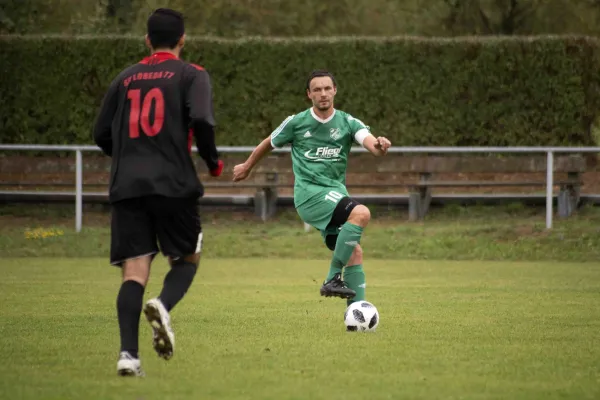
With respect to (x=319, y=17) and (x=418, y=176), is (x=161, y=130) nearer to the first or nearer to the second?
(x=418, y=176)

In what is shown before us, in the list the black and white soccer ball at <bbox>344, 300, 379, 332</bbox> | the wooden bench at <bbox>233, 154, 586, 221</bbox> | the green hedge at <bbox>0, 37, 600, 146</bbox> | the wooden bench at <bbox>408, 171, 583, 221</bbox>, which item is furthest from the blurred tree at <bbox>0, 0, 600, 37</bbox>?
the black and white soccer ball at <bbox>344, 300, 379, 332</bbox>

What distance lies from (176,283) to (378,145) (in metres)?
2.48

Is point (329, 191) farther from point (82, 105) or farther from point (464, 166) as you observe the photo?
point (82, 105)

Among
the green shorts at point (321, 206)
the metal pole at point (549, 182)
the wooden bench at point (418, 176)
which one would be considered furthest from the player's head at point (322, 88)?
the wooden bench at point (418, 176)

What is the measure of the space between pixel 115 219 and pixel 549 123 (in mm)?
16508

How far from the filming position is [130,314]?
6.56 meters

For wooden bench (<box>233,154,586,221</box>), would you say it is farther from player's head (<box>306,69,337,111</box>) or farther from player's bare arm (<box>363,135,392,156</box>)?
player's bare arm (<box>363,135,392,156</box>)

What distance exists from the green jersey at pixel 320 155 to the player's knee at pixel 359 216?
0.22m

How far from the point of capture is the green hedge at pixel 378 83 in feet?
72.6

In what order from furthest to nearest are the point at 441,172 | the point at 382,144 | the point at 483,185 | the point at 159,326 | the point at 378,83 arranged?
the point at 378,83 < the point at 441,172 < the point at 483,185 < the point at 382,144 < the point at 159,326

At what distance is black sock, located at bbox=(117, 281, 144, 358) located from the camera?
21.4 ft

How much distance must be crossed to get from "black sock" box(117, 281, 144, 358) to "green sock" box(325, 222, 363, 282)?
2.82 metres

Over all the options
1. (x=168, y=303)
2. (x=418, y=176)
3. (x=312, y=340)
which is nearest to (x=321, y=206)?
(x=312, y=340)

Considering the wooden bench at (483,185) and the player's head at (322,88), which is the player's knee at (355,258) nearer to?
the player's head at (322,88)
